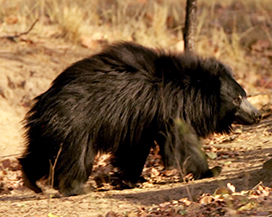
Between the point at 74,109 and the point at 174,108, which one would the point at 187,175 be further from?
the point at 74,109

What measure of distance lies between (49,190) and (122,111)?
129 centimetres

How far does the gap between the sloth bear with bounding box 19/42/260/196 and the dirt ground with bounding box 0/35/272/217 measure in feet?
1.12

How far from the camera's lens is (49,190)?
5.91 metres

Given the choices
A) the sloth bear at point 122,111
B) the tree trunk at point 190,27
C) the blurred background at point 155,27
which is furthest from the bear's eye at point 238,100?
the blurred background at point 155,27

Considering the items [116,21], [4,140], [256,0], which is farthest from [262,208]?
[256,0]

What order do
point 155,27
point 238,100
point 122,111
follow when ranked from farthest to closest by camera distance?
point 155,27 < point 238,100 < point 122,111

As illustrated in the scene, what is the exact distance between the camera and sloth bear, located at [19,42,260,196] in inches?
204

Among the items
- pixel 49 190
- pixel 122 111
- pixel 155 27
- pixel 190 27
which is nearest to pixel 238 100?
pixel 122 111

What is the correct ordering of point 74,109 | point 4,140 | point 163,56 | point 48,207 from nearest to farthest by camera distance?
point 48,207, point 74,109, point 163,56, point 4,140

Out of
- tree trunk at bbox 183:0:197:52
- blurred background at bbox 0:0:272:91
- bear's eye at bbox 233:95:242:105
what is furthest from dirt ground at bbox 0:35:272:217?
tree trunk at bbox 183:0:197:52

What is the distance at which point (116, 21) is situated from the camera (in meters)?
11.9

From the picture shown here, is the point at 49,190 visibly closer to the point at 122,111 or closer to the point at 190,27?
the point at 122,111

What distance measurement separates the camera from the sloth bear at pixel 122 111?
5.19 meters

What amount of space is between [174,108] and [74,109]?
3.24 feet
